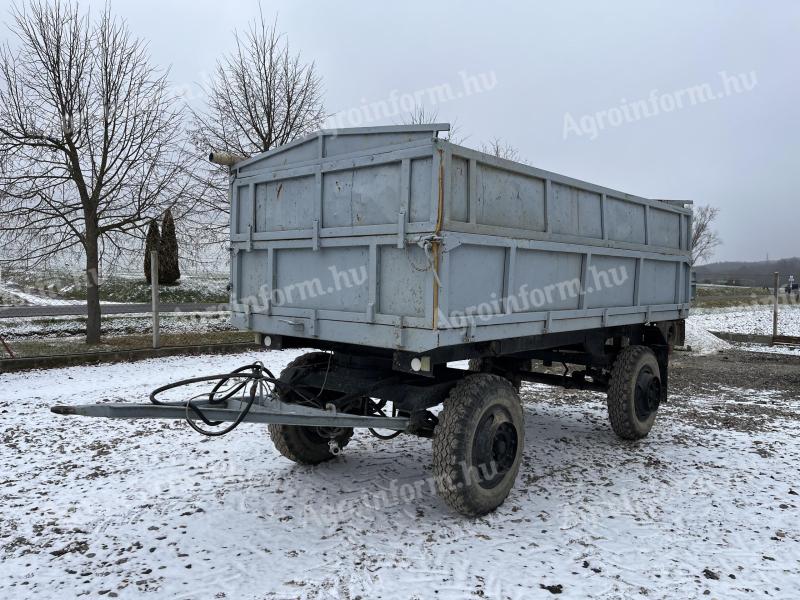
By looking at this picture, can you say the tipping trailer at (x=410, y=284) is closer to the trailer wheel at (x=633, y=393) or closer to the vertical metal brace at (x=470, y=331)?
the vertical metal brace at (x=470, y=331)

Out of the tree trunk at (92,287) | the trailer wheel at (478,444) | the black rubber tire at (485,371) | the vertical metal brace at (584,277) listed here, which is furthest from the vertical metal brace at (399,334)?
the tree trunk at (92,287)

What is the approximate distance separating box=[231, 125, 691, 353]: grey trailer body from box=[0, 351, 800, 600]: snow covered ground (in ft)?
4.19

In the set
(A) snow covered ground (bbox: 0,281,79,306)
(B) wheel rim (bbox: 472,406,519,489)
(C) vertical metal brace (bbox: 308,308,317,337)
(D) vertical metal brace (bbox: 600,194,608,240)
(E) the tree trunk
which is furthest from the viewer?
(A) snow covered ground (bbox: 0,281,79,306)

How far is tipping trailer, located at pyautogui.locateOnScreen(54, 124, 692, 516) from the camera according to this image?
3361mm

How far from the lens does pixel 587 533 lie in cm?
358

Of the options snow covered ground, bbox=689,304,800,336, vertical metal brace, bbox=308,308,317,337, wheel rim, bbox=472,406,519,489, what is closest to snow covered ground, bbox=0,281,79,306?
vertical metal brace, bbox=308,308,317,337

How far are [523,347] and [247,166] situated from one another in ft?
8.84

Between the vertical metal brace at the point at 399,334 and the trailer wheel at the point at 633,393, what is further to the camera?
the trailer wheel at the point at 633,393

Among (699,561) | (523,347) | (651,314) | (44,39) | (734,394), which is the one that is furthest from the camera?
(44,39)

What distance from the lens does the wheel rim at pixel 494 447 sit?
377 centimetres

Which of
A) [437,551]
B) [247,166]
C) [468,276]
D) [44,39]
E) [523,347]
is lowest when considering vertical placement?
[437,551]

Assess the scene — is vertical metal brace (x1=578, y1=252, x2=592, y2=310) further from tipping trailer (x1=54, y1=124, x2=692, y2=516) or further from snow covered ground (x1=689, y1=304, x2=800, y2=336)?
snow covered ground (x1=689, y1=304, x2=800, y2=336)

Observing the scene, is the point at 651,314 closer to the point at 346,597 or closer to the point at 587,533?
the point at 587,533

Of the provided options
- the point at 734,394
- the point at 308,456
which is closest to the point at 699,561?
the point at 308,456
